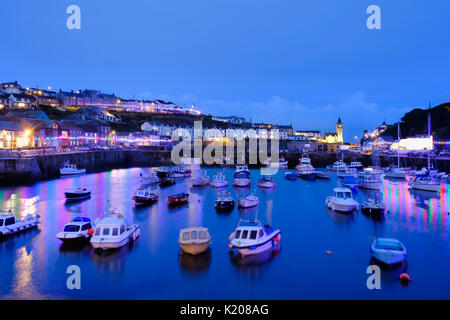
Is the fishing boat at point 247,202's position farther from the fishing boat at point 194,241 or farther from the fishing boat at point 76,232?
the fishing boat at point 76,232

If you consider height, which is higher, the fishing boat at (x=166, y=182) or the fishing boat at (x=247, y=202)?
the fishing boat at (x=166, y=182)

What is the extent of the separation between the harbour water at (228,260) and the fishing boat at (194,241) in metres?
0.47

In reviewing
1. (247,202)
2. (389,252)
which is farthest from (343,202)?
(389,252)

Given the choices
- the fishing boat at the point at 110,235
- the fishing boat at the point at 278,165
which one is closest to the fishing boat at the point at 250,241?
the fishing boat at the point at 110,235

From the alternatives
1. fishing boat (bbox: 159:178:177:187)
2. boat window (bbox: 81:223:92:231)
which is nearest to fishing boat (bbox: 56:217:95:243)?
boat window (bbox: 81:223:92:231)


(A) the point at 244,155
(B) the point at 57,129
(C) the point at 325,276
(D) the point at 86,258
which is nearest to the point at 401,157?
(A) the point at 244,155

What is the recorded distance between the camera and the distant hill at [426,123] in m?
99.0

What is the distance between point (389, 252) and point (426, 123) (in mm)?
118686

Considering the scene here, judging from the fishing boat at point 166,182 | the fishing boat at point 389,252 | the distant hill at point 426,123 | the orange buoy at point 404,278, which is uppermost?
the distant hill at point 426,123

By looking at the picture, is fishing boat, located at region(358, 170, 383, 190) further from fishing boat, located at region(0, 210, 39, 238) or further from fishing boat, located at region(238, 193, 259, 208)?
fishing boat, located at region(0, 210, 39, 238)

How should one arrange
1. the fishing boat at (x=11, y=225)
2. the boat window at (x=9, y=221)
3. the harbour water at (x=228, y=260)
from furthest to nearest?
the boat window at (x=9, y=221)
the fishing boat at (x=11, y=225)
the harbour water at (x=228, y=260)
